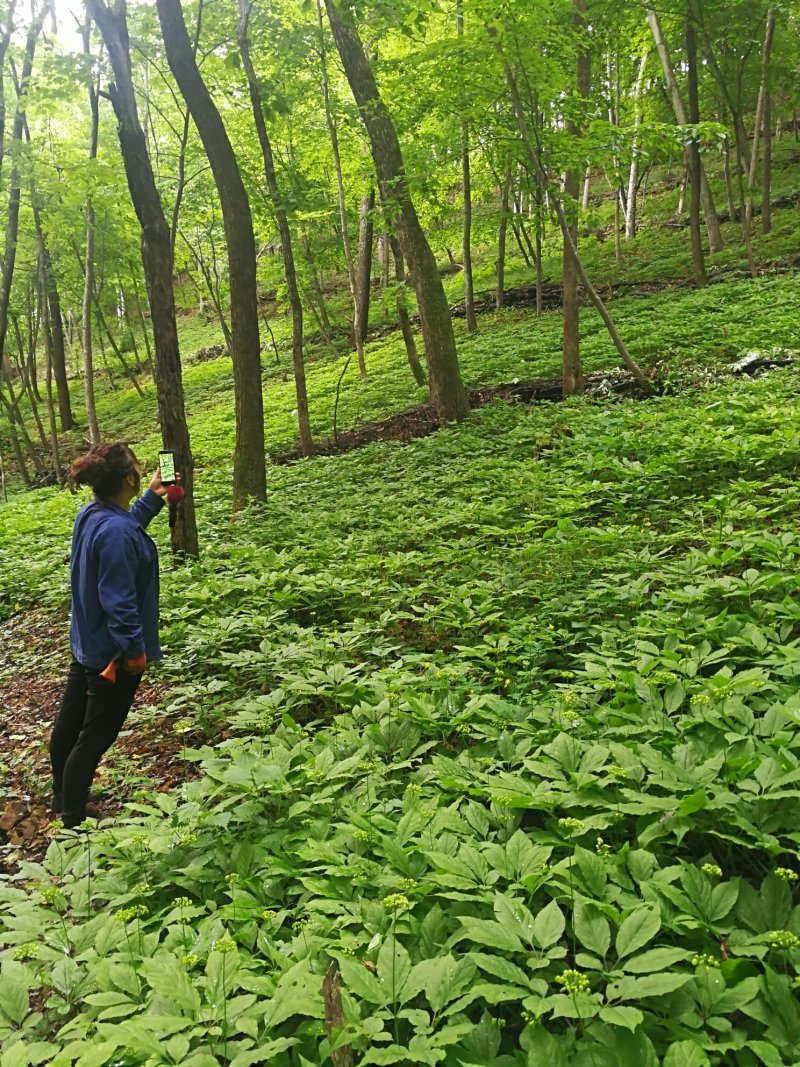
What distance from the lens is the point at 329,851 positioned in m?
2.23

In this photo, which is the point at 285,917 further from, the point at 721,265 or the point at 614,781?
the point at 721,265

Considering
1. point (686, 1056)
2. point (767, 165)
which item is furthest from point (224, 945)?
point (767, 165)

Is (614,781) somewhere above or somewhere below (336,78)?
below

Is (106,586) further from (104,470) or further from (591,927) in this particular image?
(591,927)

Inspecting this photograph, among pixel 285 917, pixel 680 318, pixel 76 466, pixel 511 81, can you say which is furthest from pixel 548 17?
pixel 285 917

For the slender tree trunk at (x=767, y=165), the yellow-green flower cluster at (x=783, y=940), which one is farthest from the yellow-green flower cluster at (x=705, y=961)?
the slender tree trunk at (x=767, y=165)

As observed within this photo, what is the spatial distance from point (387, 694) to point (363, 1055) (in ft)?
Result: 6.30

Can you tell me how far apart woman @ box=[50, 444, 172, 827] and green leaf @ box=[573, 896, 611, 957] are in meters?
2.53

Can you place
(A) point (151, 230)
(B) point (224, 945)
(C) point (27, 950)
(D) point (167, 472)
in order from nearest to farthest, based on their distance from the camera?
(B) point (224, 945) → (C) point (27, 950) → (D) point (167, 472) → (A) point (151, 230)

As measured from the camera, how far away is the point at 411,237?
34.2ft

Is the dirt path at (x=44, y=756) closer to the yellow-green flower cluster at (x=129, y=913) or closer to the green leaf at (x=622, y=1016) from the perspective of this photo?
the yellow-green flower cluster at (x=129, y=913)

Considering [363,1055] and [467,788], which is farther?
[467,788]

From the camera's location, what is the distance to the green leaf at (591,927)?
1.60m

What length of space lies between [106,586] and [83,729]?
79cm
